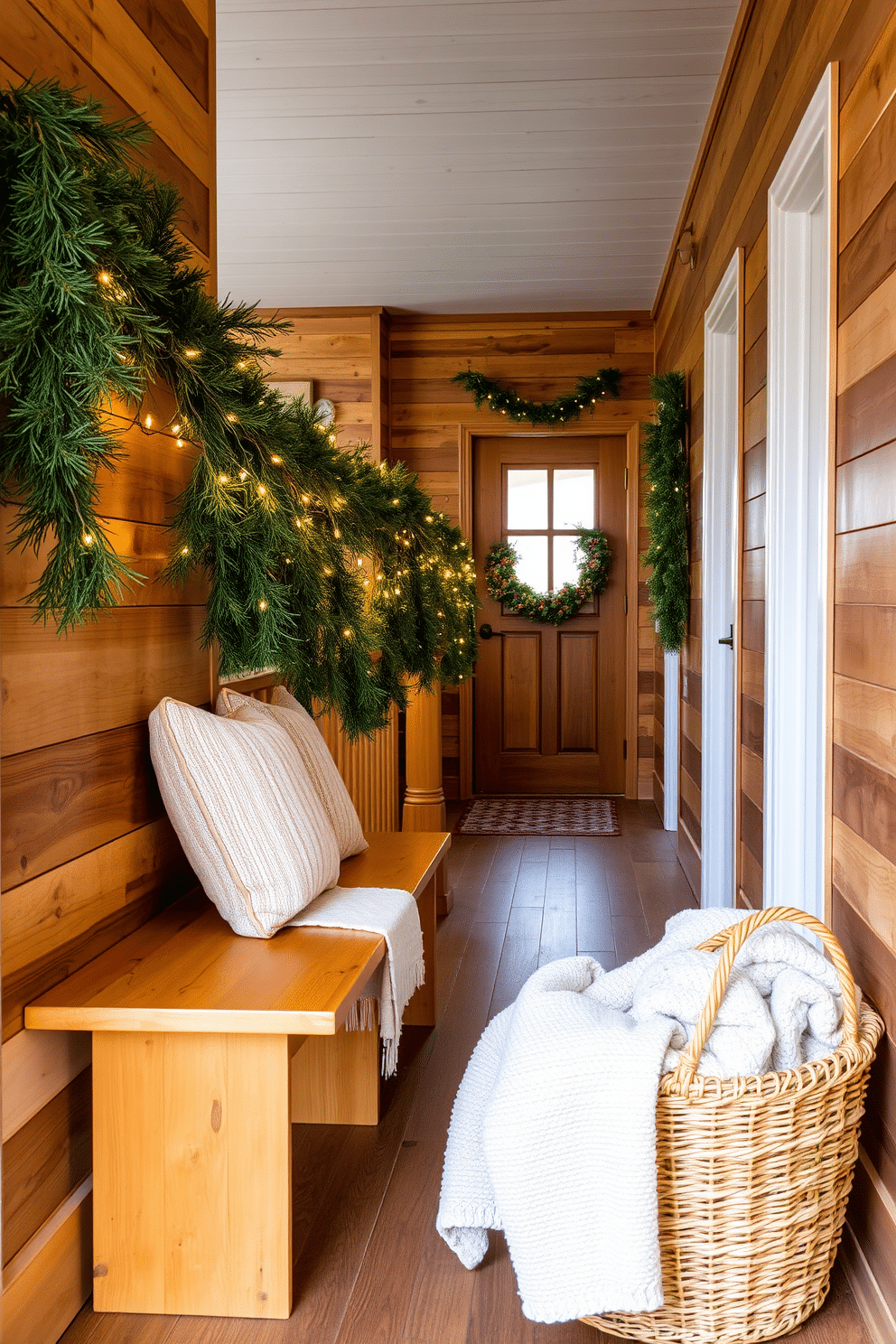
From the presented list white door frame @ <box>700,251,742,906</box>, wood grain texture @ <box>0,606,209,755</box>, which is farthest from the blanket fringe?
white door frame @ <box>700,251,742,906</box>

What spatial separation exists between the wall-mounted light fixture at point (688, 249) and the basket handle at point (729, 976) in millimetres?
3180

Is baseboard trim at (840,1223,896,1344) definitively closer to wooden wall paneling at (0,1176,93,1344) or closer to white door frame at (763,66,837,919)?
white door frame at (763,66,837,919)

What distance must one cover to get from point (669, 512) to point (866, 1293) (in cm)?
324

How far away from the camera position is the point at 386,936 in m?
1.90

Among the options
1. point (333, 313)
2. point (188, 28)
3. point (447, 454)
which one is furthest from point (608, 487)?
point (188, 28)

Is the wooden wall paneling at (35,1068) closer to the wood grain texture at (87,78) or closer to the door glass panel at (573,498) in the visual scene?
the wood grain texture at (87,78)

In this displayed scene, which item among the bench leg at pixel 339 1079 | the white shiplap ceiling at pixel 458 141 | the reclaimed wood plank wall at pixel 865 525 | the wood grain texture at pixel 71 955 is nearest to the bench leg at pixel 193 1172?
the wood grain texture at pixel 71 955

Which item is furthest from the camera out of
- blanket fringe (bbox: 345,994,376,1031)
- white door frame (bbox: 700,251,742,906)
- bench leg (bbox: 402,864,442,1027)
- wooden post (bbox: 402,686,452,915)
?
wooden post (bbox: 402,686,452,915)

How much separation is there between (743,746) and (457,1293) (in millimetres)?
1704

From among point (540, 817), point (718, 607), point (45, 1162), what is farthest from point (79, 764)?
point (540, 817)

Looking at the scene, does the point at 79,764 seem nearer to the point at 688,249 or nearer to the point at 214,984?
the point at 214,984

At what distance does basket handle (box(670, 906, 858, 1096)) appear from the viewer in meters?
1.40

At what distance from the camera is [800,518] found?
7.98 feet

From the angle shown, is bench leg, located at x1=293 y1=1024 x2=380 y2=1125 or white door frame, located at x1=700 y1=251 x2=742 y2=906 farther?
white door frame, located at x1=700 y1=251 x2=742 y2=906
